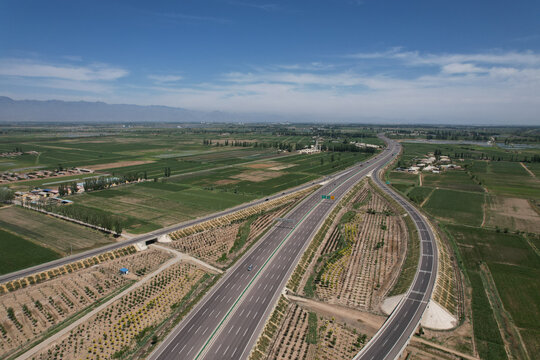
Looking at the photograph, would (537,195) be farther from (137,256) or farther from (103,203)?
(103,203)

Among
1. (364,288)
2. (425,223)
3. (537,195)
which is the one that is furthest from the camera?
(537,195)

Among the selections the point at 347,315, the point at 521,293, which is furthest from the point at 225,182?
the point at 521,293

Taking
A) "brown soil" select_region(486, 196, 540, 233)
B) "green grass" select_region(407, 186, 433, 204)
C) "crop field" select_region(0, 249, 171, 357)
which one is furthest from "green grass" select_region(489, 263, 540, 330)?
"crop field" select_region(0, 249, 171, 357)

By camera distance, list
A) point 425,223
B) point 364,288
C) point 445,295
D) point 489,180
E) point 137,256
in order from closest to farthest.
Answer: point 445,295
point 364,288
point 137,256
point 425,223
point 489,180

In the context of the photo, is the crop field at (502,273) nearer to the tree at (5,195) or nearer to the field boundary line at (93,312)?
the field boundary line at (93,312)

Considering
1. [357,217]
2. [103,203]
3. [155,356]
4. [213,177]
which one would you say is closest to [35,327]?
[155,356]

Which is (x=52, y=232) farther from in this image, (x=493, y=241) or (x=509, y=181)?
(x=509, y=181)
